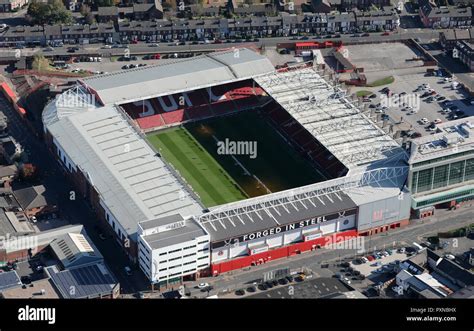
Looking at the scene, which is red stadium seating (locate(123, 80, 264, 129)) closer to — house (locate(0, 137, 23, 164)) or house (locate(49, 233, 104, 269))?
house (locate(0, 137, 23, 164))

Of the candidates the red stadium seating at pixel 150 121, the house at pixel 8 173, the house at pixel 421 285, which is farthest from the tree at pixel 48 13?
the house at pixel 421 285

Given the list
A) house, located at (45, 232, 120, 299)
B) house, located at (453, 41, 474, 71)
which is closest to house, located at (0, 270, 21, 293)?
house, located at (45, 232, 120, 299)

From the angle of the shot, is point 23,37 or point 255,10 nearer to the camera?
point 23,37

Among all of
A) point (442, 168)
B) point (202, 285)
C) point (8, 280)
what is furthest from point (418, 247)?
point (8, 280)

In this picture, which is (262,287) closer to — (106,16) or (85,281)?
(85,281)

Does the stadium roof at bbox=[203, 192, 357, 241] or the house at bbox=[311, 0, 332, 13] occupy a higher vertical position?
the house at bbox=[311, 0, 332, 13]
